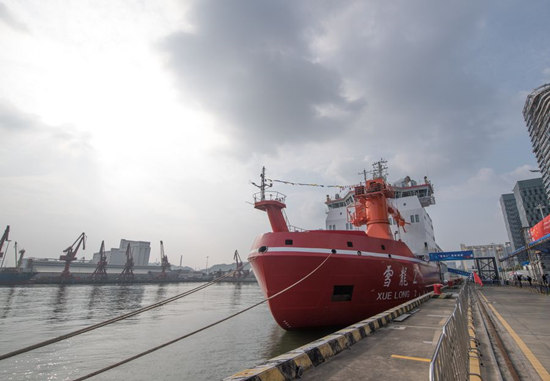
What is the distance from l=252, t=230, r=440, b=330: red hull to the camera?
10477 millimetres

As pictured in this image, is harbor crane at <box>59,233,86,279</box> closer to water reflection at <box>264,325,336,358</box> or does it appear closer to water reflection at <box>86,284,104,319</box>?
water reflection at <box>86,284,104,319</box>

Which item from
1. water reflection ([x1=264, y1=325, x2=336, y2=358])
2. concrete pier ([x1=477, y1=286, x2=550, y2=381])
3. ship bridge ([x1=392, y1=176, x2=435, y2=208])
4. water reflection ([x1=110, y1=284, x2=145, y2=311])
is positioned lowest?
water reflection ([x1=110, y1=284, x2=145, y2=311])

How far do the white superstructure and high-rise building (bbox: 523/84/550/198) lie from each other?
5635cm

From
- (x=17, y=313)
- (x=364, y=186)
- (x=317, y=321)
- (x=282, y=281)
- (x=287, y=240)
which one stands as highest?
(x=364, y=186)

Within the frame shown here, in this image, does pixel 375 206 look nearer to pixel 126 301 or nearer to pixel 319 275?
pixel 319 275

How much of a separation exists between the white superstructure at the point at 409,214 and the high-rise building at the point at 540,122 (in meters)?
56.3

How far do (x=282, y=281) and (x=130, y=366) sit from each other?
595 cm

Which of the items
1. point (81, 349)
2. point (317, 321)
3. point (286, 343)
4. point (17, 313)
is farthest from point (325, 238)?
point (17, 313)

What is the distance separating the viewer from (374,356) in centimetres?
534

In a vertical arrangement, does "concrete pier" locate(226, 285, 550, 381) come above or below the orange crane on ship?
below

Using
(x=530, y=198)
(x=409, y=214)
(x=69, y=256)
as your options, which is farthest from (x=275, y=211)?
(x=530, y=198)

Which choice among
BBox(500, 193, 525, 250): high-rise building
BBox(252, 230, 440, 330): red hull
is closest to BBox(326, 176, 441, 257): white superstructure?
BBox(252, 230, 440, 330): red hull

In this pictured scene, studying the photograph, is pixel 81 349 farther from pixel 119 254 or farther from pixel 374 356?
pixel 119 254

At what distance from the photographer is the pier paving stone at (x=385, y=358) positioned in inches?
174
